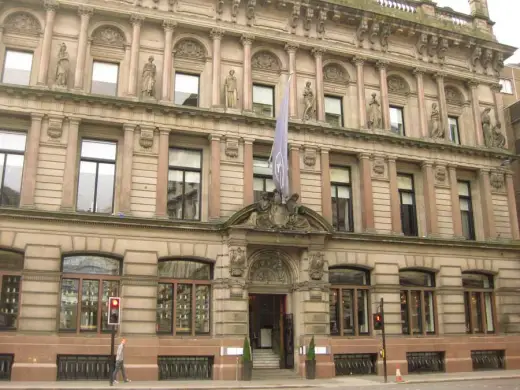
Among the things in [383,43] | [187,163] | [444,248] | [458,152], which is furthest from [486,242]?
[187,163]

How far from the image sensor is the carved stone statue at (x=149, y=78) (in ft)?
88.2

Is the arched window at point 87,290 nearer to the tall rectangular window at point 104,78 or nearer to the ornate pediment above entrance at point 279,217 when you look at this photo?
the ornate pediment above entrance at point 279,217

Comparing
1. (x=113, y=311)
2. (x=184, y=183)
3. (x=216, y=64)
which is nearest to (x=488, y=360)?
(x=184, y=183)

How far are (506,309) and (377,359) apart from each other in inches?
354

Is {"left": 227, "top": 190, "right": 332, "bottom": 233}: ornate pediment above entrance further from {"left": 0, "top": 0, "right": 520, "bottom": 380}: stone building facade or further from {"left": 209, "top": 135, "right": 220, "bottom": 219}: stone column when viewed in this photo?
{"left": 209, "top": 135, "right": 220, "bottom": 219}: stone column

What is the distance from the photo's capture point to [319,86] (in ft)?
99.5

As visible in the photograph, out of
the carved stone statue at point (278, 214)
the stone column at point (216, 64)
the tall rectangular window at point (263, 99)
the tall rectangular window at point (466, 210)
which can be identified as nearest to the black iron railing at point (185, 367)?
the carved stone statue at point (278, 214)

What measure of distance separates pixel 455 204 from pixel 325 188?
8368 mm

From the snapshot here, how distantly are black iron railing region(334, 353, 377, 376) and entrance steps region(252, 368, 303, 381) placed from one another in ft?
7.77

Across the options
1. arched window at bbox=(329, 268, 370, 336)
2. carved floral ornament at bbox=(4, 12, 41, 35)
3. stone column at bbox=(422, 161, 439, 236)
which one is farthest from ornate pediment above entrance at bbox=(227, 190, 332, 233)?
carved floral ornament at bbox=(4, 12, 41, 35)

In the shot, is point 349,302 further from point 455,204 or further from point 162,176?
point 162,176

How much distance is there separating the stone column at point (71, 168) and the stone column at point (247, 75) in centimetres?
843

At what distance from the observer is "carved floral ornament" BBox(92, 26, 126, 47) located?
27.6 m

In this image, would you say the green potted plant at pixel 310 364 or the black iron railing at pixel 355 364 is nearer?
the green potted plant at pixel 310 364
